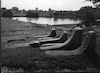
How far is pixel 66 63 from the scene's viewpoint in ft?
15.8

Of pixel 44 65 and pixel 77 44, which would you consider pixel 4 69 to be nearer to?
pixel 44 65

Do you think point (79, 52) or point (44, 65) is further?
point (79, 52)

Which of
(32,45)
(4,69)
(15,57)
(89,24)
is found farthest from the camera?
(89,24)

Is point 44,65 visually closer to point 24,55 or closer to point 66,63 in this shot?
point 66,63

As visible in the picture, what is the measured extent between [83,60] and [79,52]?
56 cm

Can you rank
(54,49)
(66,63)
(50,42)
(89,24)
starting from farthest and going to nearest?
(89,24), (50,42), (54,49), (66,63)

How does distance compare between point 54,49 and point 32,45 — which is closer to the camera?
point 54,49

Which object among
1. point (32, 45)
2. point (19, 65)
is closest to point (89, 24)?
point (32, 45)

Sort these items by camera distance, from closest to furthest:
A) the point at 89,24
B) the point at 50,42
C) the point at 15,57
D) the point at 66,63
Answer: the point at 66,63
the point at 15,57
the point at 50,42
the point at 89,24

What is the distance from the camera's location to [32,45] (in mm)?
7023

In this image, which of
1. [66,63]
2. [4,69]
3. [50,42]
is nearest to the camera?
[4,69]

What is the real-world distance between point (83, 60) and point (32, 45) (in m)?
2.85

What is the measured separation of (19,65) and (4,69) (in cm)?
48

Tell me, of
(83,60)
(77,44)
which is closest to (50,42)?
(77,44)
